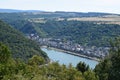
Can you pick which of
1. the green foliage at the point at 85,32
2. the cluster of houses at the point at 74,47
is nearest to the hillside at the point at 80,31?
the green foliage at the point at 85,32

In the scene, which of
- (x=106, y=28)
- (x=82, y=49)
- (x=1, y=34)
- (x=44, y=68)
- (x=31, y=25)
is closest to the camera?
(x=44, y=68)

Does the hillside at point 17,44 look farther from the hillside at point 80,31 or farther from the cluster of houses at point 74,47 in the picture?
the hillside at point 80,31

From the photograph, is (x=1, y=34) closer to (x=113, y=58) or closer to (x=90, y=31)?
(x=113, y=58)

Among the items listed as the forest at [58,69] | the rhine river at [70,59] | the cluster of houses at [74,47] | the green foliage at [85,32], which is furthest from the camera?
the green foliage at [85,32]

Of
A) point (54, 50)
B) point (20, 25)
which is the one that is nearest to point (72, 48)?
point (54, 50)

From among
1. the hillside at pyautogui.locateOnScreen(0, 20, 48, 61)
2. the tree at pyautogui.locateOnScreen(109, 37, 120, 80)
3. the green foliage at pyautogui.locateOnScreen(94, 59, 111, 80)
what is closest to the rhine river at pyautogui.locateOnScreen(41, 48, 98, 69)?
the hillside at pyautogui.locateOnScreen(0, 20, 48, 61)
